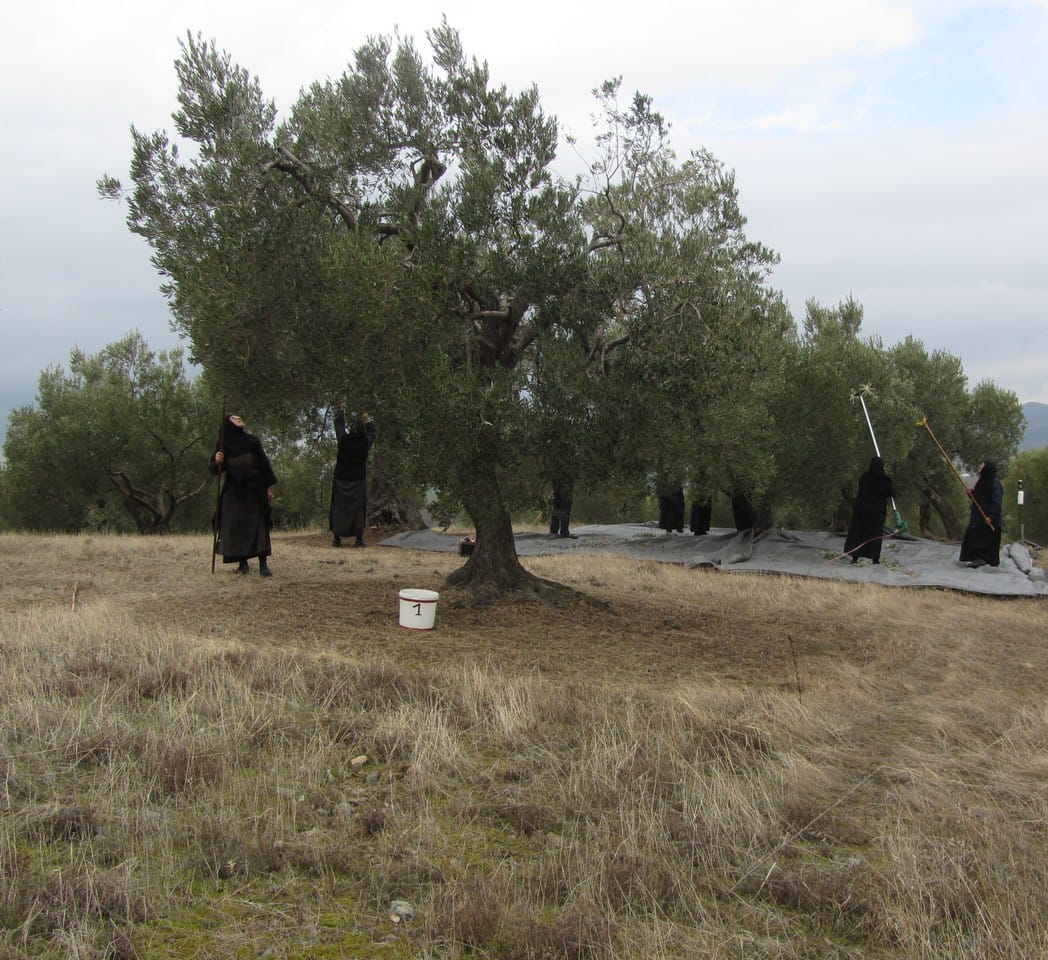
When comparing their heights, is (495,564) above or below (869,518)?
below

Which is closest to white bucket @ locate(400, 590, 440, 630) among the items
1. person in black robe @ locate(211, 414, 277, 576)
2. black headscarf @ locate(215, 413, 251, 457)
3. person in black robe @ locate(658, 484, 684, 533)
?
person in black robe @ locate(211, 414, 277, 576)

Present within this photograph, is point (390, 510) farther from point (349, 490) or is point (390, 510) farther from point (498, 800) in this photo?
point (498, 800)

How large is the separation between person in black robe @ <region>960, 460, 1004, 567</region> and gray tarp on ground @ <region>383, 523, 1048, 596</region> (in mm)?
299

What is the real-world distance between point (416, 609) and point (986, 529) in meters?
12.1

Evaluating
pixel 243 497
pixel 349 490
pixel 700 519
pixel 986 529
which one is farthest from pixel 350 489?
pixel 986 529

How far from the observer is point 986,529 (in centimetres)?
1577

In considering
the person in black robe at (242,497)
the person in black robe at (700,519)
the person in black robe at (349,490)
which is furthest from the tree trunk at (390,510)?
the person in black robe at (242,497)

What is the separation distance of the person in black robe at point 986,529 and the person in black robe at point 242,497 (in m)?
12.1

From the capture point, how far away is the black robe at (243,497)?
10.9m

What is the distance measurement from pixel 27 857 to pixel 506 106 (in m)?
7.58

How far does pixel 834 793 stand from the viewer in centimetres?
416

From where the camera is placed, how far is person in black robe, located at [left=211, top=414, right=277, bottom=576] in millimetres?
10930

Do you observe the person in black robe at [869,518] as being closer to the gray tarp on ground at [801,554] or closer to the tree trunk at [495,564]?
the gray tarp on ground at [801,554]

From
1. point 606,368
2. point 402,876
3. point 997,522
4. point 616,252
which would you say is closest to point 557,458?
point 606,368
